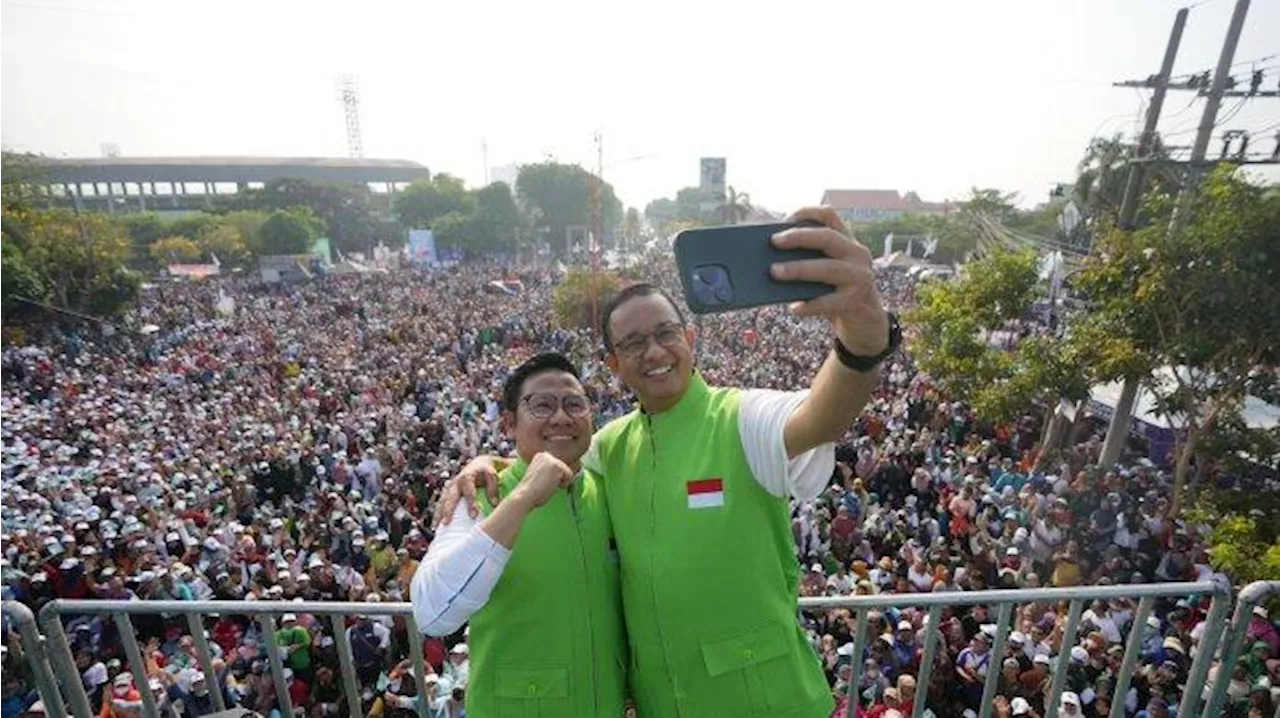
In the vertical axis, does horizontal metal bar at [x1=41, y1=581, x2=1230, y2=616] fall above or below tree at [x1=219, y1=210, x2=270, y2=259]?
above

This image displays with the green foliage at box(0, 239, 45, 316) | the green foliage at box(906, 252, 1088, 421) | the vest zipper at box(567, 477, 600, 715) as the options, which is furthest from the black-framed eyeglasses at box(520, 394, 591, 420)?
the green foliage at box(0, 239, 45, 316)

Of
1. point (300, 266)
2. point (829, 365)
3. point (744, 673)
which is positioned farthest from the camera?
point (300, 266)

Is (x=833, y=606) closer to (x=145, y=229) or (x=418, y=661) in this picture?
(x=418, y=661)

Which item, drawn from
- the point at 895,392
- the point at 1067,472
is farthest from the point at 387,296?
the point at 1067,472

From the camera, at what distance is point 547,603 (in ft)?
5.41

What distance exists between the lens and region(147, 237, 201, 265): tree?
45.4 metres

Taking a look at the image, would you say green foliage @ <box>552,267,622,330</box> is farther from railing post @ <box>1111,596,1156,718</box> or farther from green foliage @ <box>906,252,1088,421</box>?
railing post @ <box>1111,596,1156,718</box>

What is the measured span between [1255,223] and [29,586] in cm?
1270

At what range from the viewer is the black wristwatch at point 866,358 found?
1.39 m

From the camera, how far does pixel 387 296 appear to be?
1265 inches

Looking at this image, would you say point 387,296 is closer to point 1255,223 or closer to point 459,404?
point 459,404

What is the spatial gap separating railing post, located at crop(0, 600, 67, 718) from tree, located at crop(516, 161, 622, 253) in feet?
214

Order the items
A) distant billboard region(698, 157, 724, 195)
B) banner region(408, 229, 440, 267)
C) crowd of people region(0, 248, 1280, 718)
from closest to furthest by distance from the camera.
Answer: crowd of people region(0, 248, 1280, 718), banner region(408, 229, 440, 267), distant billboard region(698, 157, 724, 195)

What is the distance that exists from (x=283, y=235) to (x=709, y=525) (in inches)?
2031
